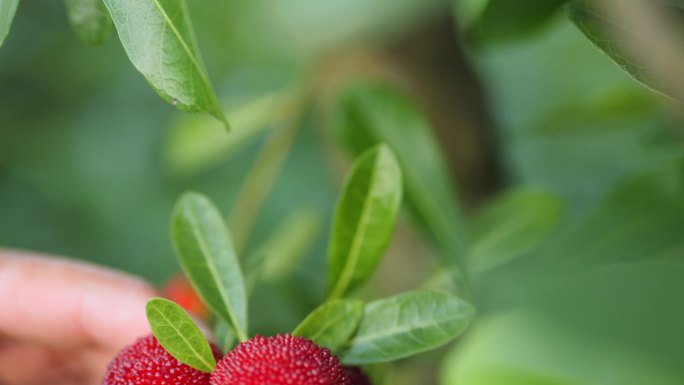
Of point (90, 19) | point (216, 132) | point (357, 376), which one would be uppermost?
point (216, 132)

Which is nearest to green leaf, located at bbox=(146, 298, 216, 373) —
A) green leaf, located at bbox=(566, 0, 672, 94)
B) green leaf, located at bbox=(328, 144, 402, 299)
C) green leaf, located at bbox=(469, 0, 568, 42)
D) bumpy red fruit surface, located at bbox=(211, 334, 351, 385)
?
bumpy red fruit surface, located at bbox=(211, 334, 351, 385)

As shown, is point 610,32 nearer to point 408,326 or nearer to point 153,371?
point 408,326

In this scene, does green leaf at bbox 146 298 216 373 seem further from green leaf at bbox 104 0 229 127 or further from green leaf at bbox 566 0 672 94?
green leaf at bbox 566 0 672 94

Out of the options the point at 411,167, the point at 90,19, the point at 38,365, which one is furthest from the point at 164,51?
the point at 38,365

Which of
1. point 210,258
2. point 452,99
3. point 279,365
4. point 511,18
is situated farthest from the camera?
point 452,99

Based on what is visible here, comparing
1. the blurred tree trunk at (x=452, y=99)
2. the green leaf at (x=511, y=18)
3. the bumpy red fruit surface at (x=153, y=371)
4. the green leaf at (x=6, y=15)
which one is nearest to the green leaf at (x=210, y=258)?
the bumpy red fruit surface at (x=153, y=371)

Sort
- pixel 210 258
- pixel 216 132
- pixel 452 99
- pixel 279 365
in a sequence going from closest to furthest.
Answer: pixel 279 365 → pixel 210 258 → pixel 452 99 → pixel 216 132
